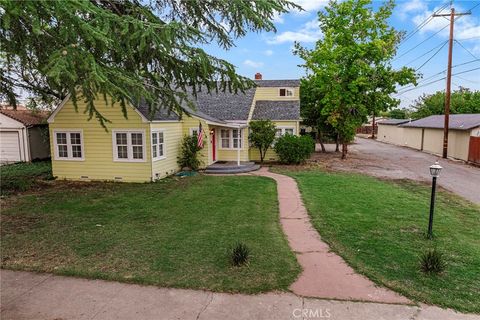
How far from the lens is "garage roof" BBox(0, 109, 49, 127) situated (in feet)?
68.6

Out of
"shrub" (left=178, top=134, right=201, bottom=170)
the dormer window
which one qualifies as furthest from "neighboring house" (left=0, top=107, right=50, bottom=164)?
the dormer window

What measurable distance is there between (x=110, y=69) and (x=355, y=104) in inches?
749

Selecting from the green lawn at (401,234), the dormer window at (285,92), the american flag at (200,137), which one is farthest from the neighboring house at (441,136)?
the american flag at (200,137)

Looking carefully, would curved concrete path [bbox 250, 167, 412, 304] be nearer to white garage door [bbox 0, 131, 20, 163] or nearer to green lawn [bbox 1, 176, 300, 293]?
green lawn [bbox 1, 176, 300, 293]

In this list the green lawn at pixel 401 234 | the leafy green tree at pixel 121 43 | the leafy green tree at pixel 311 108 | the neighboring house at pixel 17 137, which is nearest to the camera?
the leafy green tree at pixel 121 43

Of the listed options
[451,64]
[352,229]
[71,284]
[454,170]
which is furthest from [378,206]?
[451,64]

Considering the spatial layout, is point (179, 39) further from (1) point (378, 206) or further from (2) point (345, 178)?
(2) point (345, 178)

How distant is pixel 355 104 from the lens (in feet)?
69.8

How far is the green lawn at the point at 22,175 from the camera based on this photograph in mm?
12602

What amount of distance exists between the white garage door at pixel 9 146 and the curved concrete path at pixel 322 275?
781 inches

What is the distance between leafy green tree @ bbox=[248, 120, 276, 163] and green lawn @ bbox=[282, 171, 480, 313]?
6.50 m

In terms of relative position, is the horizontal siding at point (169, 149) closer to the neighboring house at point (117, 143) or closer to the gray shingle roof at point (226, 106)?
the neighboring house at point (117, 143)

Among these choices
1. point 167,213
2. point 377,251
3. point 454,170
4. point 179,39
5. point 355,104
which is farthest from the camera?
point 355,104

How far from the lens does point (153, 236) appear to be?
23.3ft
